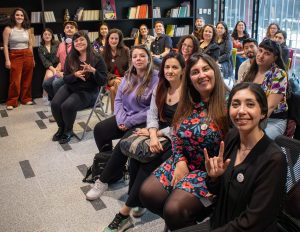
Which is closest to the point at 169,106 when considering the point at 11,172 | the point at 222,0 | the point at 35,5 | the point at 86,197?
the point at 86,197

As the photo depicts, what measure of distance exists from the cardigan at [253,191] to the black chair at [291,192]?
17 centimetres

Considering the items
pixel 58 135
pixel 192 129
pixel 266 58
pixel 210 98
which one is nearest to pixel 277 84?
pixel 266 58

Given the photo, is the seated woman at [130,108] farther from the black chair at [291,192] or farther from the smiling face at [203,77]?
the black chair at [291,192]

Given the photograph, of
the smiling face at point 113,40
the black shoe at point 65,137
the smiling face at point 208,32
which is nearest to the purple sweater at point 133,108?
the black shoe at point 65,137

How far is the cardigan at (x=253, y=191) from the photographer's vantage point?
1.33 m

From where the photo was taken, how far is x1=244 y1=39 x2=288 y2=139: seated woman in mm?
2471

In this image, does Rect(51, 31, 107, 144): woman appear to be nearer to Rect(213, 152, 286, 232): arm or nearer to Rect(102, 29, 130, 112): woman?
Rect(102, 29, 130, 112): woman

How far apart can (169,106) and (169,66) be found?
0.29m

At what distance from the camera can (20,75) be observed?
17.6 feet

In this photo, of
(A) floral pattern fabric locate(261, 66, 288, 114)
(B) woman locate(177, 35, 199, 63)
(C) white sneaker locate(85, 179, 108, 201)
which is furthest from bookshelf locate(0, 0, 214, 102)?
(A) floral pattern fabric locate(261, 66, 288, 114)

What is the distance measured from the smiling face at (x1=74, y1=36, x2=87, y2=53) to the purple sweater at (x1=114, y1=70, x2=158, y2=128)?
105 cm

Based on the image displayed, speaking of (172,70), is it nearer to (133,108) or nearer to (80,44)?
(133,108)

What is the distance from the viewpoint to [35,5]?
5.92 meters

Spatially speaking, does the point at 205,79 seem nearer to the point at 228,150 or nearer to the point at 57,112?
the point at 228,150
